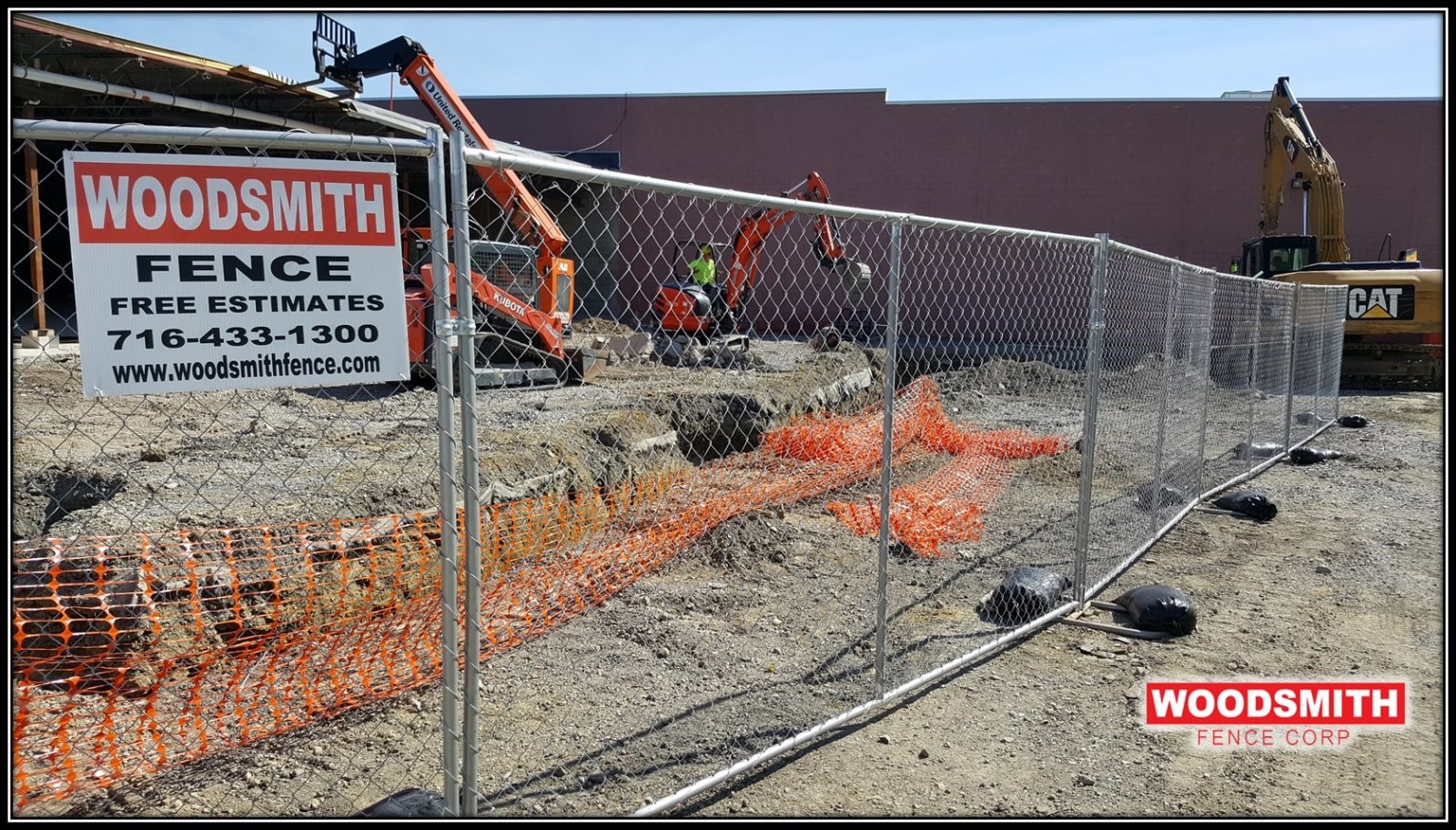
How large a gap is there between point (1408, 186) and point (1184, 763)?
85.4ft

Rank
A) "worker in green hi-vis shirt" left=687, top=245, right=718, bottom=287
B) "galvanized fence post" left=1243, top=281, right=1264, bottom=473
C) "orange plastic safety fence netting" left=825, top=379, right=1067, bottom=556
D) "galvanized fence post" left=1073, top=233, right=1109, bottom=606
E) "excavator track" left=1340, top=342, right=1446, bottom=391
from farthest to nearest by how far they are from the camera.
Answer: "worker in green hi-vis shirt" left=687, top=245, right=718, bottom=287, "excavator track" left=1340, top=342, right=1446, bottom=391, "galvanized fence post" left=1243, top=281, right=1264, bottom=473, "orange plastic safety fence netting" left=825, top=379, right=1067, bottom=556, "galvanized fence post" left=1073, top=233, right=1109, bottom=606

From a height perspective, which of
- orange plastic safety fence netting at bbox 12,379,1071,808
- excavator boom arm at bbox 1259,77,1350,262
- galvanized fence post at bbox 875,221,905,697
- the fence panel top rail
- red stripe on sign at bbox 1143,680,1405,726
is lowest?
red stripe on sign at bbox 1143,680,1405,726

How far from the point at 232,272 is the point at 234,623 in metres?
2.62

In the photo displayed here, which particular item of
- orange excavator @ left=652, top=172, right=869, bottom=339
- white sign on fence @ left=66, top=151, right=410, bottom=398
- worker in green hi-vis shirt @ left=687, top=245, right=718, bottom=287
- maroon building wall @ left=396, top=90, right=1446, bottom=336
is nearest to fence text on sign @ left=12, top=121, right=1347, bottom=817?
white sign on fence @ left=66, top=151, right=410, bottom=398

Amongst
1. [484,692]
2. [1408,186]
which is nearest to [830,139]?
[1408,186]

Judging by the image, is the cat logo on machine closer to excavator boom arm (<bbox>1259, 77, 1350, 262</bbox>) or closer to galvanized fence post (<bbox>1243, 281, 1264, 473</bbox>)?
excavator boom arm (<bbox>1259, 77, 1350, 262</bbox>)

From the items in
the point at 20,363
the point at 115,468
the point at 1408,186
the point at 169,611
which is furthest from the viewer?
the point at 1408,186

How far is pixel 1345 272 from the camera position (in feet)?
50.3

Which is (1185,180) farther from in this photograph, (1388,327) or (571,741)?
(571,741)

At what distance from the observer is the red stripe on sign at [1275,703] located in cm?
423

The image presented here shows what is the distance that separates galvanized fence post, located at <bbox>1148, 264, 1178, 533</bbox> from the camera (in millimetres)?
6266

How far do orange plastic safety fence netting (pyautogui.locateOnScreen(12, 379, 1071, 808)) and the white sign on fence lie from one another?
1.72m

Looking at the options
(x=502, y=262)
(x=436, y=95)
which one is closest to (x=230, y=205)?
(x=502, y=262)

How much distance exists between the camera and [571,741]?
12.5 feet
